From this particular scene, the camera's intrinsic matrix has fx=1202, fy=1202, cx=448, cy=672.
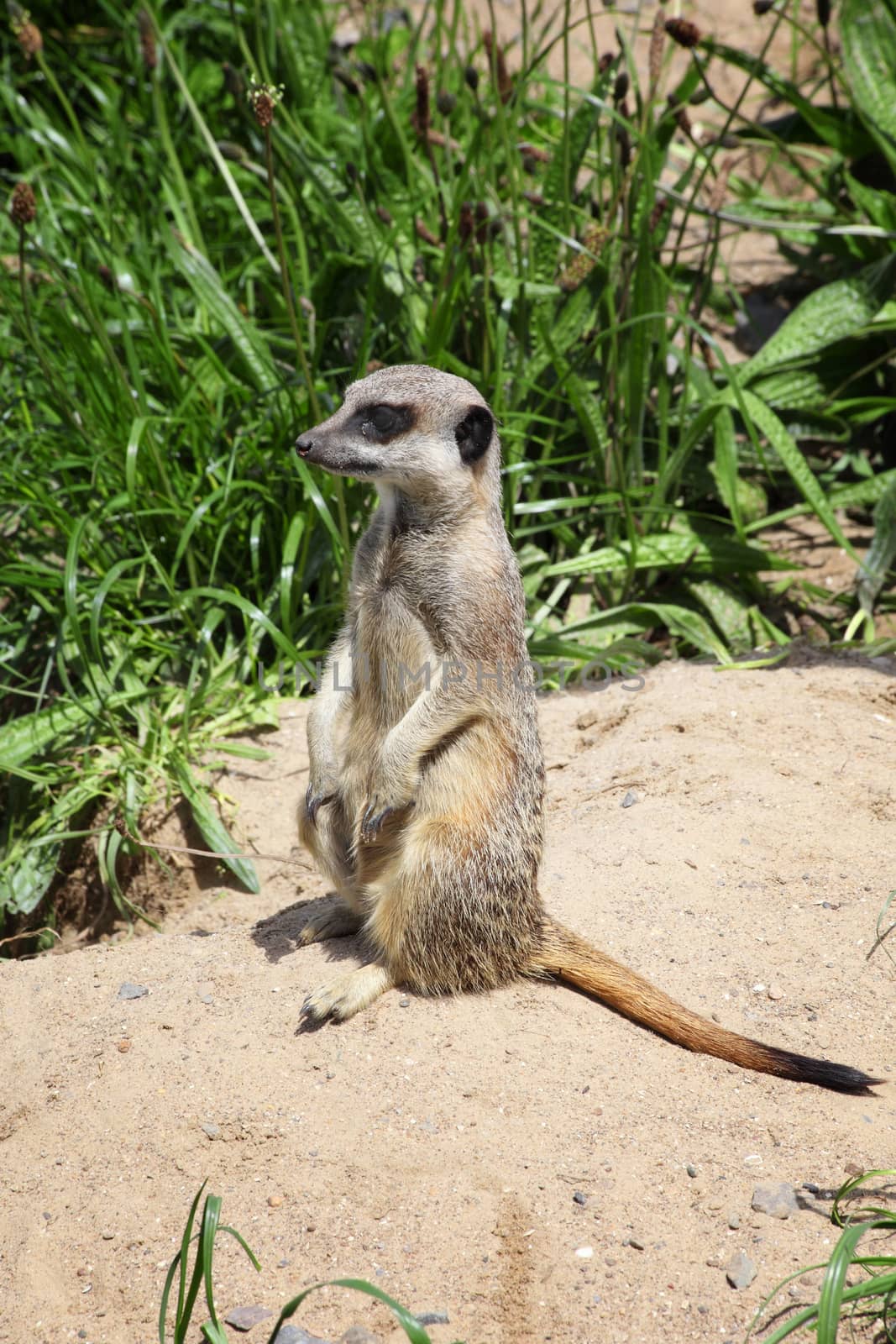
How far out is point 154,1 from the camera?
5422 millimetres

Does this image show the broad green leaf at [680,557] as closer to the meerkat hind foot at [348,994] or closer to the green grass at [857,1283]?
the meerkat hind foot at [348,994]

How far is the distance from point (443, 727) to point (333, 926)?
689 mm

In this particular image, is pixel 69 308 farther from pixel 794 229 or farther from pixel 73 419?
pixel 794 229

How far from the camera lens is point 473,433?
265 cm

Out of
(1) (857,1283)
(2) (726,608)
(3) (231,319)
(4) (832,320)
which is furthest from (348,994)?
(4) (832,320)

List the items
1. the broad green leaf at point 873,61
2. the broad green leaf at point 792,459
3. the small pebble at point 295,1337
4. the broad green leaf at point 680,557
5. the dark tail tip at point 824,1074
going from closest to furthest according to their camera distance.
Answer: the small pebble at point 295,1337, the dark tail tip at point 824,1074, the broad green leaf at point 792,459, the broad green leaf at point 680,557, the broad green leaf at point 873,61

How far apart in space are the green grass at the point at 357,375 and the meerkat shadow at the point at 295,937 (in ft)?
1.38

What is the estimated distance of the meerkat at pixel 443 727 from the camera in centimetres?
258

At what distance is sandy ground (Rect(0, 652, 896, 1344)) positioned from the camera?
1.98 meters

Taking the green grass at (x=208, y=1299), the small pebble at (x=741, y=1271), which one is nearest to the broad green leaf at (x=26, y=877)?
the green grass at (x=208, y=1299)

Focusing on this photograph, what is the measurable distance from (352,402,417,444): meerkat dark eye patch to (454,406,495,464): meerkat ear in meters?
0.12

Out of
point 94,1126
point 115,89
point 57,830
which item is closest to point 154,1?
point 115,89

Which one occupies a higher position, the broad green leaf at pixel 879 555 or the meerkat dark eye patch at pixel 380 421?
the meerkat dark eye patch at pixel 380 421

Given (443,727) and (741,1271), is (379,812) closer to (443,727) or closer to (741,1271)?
(443,727)
